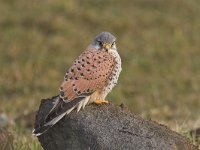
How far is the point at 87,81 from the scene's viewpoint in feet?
21.4

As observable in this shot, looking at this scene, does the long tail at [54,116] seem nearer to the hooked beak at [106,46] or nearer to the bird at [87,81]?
the bird at [87,81]

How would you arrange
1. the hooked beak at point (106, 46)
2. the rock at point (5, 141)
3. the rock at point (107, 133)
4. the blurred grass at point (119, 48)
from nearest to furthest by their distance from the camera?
1. the rock at point (107, 133)
2. the hooked beak at point (106, 46)
3. the rock at point (5, 141)
4. the blurred grass at point (119, 48)

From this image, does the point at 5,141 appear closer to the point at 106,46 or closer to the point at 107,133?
the point at 107,133

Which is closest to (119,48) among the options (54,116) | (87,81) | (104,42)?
(104,42)

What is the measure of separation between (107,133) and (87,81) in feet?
1.65

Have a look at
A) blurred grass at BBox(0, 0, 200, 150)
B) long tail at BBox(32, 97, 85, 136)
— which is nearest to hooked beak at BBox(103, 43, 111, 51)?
long tail at BBox(32, 97, 85, 136)

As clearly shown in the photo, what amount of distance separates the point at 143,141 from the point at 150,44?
12.0 meters

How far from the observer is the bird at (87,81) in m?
6.43

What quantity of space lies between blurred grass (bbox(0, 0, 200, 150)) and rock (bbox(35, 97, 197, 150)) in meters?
6.27

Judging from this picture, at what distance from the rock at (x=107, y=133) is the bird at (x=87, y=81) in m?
0.13

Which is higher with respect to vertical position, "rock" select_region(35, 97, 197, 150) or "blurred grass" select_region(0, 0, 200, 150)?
"blurred grass" select_region(0, 0, 200, 150)

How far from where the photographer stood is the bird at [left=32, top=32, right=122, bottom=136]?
21.1 ft

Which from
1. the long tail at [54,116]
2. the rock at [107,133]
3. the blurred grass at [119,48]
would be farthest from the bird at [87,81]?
the blurred grass at [119,48]

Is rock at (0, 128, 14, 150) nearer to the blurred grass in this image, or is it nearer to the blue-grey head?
the blue-grey head
